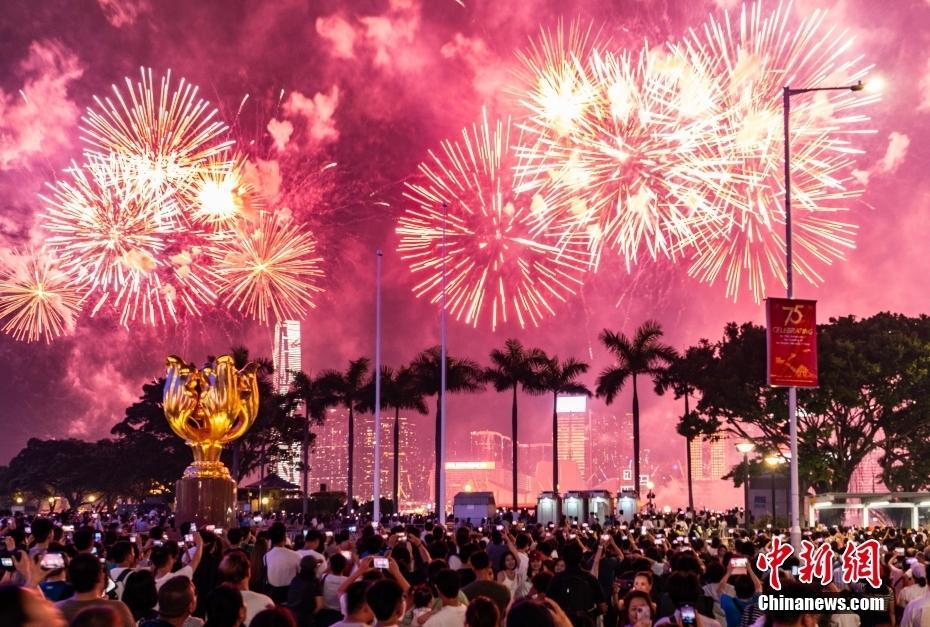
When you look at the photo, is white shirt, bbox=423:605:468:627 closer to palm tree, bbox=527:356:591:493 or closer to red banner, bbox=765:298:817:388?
red banner, bbox=765:298:817:388

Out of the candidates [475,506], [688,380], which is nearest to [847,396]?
[688,380]

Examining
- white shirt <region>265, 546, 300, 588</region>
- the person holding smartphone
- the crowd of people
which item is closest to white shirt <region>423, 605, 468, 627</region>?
the crowd of people

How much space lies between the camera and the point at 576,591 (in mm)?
11242

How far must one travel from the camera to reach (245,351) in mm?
75312

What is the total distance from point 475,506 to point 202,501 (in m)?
24.6

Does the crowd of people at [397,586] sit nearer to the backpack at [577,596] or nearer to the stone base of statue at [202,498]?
the backpack at [577,596]

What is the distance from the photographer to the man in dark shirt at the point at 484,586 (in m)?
10.5

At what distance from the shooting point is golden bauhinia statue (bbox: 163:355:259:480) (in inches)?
1296

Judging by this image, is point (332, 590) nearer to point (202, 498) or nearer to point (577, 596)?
point (577, 596)

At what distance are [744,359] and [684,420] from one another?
459cm

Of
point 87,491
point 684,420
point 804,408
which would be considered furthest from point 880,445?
point 87,491

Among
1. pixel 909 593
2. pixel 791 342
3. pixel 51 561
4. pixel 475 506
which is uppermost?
pixel 791 342

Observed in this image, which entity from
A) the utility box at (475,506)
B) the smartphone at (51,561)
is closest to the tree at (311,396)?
the utility box at (475,506)

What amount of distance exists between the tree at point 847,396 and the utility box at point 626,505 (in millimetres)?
6612
